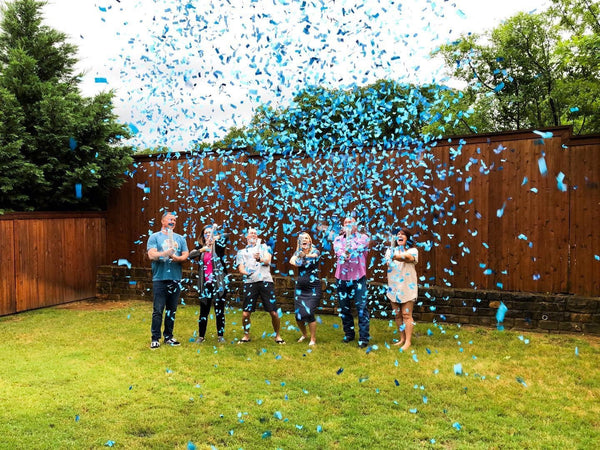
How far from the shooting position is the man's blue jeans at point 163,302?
5.43 meters

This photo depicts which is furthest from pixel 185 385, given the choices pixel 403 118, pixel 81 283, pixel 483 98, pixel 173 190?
pixel 483 98

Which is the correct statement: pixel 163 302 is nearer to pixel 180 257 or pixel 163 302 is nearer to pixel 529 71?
pixel 180 257

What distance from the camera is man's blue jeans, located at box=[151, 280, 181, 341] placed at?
214 inches

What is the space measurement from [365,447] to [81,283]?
7224 millimetres

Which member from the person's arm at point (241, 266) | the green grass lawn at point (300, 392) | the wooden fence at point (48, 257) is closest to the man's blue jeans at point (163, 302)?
the green grass lawn at point (300, 392)

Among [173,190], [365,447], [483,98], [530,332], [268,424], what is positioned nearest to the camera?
[365,447]

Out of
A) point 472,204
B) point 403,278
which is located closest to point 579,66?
point 472,204

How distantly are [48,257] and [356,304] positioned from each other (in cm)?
555

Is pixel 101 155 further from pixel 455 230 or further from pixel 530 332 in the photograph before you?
pixel 530 332

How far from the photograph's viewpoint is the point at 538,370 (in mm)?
4508

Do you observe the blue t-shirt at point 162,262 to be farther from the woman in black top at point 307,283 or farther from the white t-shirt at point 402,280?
the white t-shirt at point 402,280

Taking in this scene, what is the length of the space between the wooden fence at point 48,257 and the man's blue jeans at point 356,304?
A: 17.3 feet

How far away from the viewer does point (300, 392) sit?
3.95 meters

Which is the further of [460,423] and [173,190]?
[173,190]
